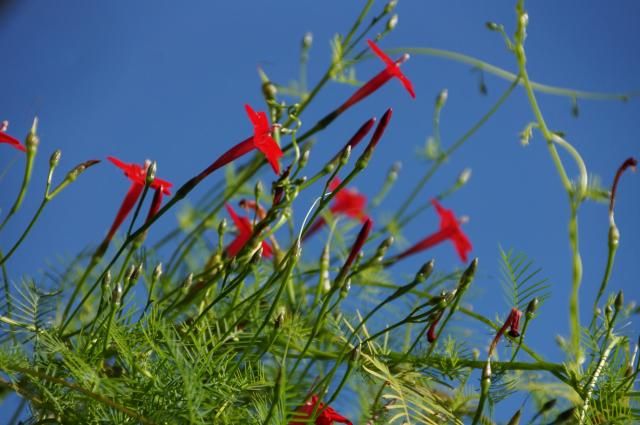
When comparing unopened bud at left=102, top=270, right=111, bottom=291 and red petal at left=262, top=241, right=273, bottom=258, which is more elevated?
red petal at left=262, top=241, right=273, bottom=258

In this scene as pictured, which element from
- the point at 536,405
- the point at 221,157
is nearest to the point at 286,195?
the point at 221,157

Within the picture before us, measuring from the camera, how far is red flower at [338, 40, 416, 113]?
503 millimetres

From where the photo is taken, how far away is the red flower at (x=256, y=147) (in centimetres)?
43

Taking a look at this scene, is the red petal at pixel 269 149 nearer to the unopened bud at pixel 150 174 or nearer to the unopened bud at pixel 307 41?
the unopened bud at pixel 150 174

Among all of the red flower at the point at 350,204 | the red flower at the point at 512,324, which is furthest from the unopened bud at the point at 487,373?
the red flower at the point at 350,204

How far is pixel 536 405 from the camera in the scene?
0.52 metres

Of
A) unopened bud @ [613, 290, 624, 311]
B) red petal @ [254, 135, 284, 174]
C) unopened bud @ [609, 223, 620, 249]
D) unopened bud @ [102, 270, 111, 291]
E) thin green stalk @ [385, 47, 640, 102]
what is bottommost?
unopened bud @ [102, 270, 111, 291]

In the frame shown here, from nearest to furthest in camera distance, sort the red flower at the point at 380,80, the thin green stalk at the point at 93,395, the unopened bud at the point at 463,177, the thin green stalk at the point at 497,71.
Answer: the thin green stalk at the point at 93,395 → the red flower at the point at 380,80 → the thin green stalk at the point at 497,71 → the unopened bud at the point at 463,177

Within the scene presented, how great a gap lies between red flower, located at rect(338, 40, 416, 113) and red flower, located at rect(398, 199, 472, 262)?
15 cm

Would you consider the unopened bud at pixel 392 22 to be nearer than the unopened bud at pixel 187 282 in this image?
No

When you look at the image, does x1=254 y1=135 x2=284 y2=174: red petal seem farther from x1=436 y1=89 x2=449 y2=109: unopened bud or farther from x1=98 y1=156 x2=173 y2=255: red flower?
x1=436 y1=89 x2=449 y2=109: unopened bud

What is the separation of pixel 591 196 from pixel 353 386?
177 mm

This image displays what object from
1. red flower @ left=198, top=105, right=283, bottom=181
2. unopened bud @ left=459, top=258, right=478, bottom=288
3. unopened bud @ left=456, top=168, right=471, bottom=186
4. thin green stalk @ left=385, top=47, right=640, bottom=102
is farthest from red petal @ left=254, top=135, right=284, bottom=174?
unopened bud @ left=456, top=168, right=471, bottom=186

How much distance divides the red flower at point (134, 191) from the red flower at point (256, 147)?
2cm
